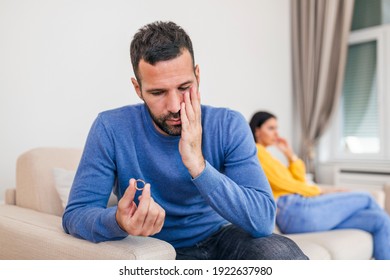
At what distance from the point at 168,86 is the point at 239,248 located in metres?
0.42

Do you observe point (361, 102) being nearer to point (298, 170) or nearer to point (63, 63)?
point (298, 170)

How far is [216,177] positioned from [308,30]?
2876mm

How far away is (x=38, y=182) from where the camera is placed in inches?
60.2

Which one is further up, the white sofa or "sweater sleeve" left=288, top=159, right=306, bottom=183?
the white sofa

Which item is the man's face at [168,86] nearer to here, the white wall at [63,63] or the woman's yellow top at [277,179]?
the white wall at [63,63]

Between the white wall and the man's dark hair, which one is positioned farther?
the white wall

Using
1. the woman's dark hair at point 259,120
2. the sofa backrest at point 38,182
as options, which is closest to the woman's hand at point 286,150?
the woman's dark hair at point 259,120

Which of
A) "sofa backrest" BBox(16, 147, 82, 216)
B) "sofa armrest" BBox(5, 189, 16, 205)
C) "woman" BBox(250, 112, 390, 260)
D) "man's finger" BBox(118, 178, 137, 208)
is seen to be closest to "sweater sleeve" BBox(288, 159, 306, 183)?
"woman" BBox(250, 112, 390, 260)

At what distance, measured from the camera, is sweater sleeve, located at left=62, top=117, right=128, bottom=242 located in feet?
3.21

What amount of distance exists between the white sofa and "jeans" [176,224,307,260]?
0.19m

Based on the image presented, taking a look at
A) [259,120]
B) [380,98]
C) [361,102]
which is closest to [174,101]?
[259,120]

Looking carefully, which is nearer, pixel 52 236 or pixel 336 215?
pixel 52 236

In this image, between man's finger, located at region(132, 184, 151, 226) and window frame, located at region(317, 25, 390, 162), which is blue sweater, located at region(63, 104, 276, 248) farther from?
window frame, located at region(317, 25, 390, 162)

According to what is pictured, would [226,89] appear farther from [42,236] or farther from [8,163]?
[42,236]
